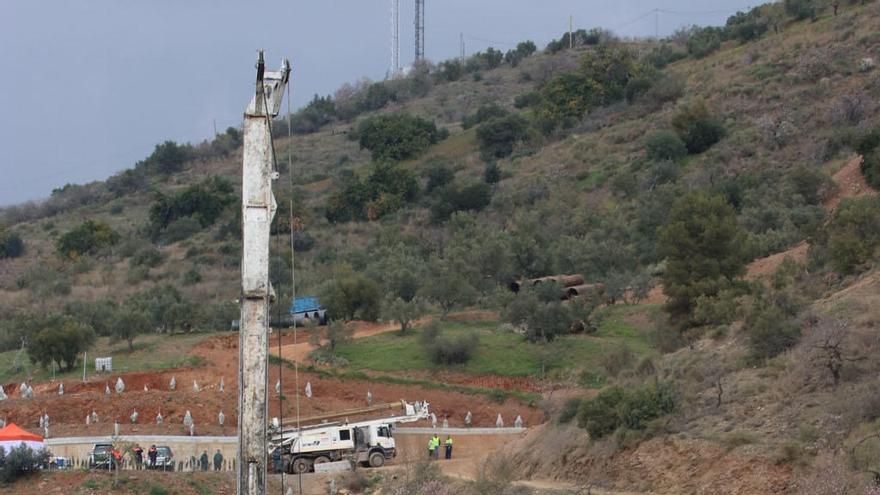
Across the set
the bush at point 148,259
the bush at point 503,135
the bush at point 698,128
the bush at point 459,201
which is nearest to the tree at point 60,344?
the bush at point 148,259

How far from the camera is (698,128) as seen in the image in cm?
7219

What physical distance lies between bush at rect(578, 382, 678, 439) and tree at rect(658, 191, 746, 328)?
337 inches

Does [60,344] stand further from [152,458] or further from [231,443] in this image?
[152,458]

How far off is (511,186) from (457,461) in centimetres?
4200

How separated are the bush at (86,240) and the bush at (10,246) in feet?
14.1

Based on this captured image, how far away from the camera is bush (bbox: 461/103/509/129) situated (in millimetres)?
97000

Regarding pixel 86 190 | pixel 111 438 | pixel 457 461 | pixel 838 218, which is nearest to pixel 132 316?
pixel 111 438

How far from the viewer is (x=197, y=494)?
1216 inches

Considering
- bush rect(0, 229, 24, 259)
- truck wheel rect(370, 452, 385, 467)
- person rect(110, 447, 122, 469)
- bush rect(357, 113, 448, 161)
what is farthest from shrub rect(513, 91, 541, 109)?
person rect(110, 447, 122, 469)

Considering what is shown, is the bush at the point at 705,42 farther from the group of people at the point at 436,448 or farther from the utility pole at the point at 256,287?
the utility pole at the point at 256,287

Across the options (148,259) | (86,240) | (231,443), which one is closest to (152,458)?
(231,443)

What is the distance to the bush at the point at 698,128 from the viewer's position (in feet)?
236

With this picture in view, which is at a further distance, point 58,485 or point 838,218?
point 838,218

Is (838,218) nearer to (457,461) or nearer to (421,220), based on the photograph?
(457,461)
